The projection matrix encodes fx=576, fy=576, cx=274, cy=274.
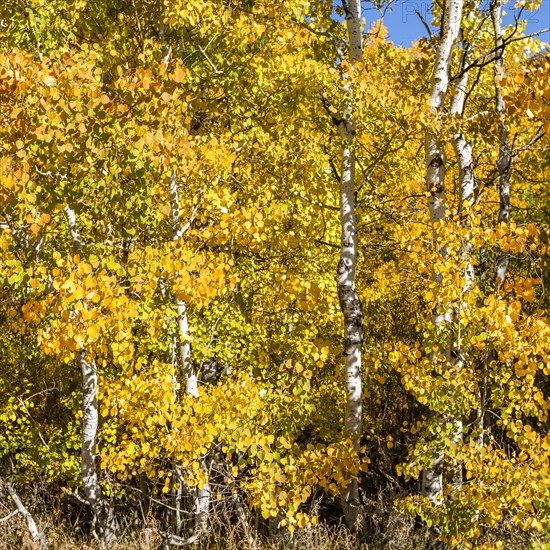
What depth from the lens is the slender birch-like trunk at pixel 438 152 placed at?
6465mm

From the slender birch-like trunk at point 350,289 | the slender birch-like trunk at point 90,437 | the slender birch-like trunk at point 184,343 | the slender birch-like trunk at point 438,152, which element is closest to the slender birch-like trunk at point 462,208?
the slender birch-like trunk at point 438,152

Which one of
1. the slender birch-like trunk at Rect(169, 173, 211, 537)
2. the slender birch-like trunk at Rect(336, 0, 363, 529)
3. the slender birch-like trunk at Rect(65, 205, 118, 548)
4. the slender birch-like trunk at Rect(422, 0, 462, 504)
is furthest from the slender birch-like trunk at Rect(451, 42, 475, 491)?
the slender birch-like trunk at Rect(65, 205, 118, 548)

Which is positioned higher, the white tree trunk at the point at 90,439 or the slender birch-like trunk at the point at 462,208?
the slender birch-like trunk at the point at 462,208

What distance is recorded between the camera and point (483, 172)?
14.9m

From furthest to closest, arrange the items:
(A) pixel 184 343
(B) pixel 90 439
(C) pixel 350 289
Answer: (B) pixel 90 439 → (C) pixel 350 289 → (A) pixel 184 343

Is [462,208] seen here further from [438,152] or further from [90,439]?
[90,439]

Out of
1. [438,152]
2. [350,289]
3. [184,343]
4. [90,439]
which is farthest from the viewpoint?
[90,439]

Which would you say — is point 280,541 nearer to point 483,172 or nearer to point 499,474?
point 499,474

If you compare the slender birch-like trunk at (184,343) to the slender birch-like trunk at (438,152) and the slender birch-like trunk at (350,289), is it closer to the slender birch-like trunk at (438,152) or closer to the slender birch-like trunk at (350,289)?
the slender birch-like trunk at (350,289)

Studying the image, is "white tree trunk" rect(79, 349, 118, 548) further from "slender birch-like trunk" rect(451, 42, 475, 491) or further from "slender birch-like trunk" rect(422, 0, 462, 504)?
"slender birch-like trunk" rect(451, 42, 475, 491)

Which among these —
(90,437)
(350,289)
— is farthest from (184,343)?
(90,437)

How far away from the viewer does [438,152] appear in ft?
21.9

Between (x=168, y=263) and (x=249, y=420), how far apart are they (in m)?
1.77

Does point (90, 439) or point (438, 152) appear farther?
point (90, 439)
